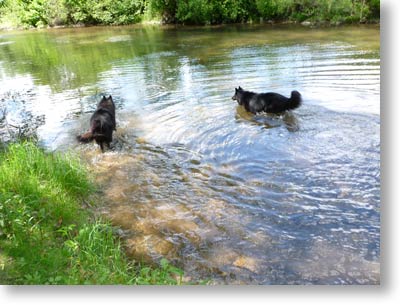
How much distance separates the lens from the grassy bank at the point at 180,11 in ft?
52.8

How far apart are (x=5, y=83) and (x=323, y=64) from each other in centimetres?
1205

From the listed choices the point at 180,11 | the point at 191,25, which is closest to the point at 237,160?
the point at 191,25

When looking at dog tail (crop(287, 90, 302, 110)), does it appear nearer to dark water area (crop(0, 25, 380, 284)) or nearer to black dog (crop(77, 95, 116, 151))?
dark water area (crop(0, 25, 380, 284))

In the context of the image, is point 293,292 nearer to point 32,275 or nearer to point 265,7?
point 32,275

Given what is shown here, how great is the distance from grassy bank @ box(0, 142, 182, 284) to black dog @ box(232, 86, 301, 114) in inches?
Result: 182

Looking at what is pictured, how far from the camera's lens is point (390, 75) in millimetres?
3318

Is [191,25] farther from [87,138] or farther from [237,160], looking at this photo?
[237,160]

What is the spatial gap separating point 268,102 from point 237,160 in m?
2.56

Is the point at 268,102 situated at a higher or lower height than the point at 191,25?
lower

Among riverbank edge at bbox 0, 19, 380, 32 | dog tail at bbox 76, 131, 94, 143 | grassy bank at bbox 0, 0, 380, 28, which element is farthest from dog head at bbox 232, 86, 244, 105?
dog tail at bbox 76, 131, 94, 143

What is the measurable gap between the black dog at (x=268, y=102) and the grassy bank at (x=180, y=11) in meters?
2.93

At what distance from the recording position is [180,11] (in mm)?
32719

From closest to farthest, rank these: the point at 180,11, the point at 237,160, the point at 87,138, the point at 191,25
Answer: the point at 237,160 < the point at 87,138 < the point at 191,25 < the point at 180,11

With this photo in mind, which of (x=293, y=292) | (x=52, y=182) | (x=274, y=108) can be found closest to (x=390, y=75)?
(x=293, y=292)
